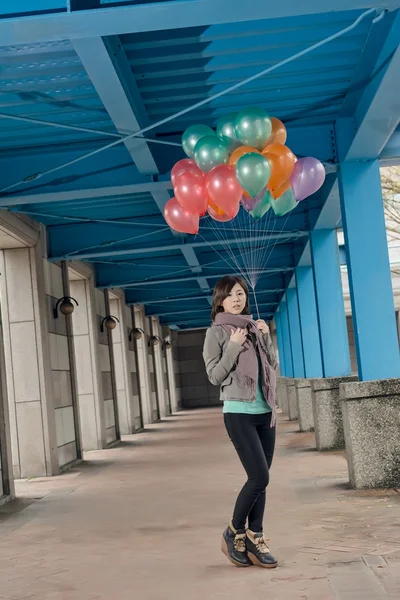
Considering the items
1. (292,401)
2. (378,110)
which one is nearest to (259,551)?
(378,110)

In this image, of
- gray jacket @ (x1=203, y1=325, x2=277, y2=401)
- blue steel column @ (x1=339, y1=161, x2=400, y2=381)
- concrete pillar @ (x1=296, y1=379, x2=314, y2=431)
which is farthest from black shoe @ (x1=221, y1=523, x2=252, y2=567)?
concrete pillar @ (x1=296, y1=379, x2=314, y2=431)

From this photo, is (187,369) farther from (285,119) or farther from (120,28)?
(120,28)

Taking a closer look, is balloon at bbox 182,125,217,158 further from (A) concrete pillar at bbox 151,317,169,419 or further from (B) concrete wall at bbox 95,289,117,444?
(A) concrete pillar at bbox 151,317,169,419

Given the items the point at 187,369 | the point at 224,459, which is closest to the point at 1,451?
the point at 224,459

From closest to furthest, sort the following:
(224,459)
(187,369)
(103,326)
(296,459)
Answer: (296,459) → (224,459) → (103,326) → (187,369)

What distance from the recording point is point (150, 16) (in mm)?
4984

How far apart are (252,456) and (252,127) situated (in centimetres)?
278

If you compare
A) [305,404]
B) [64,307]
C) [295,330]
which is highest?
[64,307]

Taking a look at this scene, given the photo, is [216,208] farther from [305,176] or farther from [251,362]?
[251,362]

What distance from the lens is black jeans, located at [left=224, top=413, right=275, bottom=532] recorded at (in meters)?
5.00

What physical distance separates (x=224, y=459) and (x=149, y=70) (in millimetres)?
6979

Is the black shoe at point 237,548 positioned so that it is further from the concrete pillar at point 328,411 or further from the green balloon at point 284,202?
the concrete pillar at point 328,411

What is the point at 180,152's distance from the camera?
30.5 feet

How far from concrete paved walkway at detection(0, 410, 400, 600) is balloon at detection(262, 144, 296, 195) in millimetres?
2833
